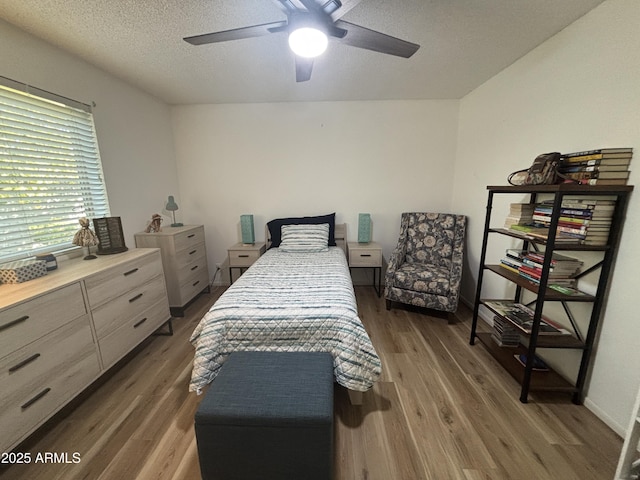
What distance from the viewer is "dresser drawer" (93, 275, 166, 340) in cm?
169

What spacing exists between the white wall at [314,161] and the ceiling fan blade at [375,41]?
1664 mm

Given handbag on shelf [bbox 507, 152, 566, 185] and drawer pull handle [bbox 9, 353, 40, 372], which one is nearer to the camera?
drawer pull handle [bbox 9, 353, 40, 372]

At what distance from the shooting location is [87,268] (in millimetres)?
1738

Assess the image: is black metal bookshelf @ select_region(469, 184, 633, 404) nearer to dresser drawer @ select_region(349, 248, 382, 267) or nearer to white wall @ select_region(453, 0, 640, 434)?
white wall @ select_region(453, 0, 640, 434)

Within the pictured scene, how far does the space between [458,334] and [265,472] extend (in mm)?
1984

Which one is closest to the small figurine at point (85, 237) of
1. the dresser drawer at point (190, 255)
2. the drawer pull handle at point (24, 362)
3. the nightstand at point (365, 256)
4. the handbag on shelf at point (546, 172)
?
the dresser drawer at point (190, 255)

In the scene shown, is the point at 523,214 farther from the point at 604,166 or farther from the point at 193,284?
the point at 193,284

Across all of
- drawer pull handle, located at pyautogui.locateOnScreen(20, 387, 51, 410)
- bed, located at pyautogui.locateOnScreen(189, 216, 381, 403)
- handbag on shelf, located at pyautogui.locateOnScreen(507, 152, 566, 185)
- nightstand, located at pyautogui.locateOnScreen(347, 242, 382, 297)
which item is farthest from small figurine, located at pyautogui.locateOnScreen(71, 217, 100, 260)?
handbag on shelf, located at pyautogui.locateOnScreen(507, 152, 566, 185)

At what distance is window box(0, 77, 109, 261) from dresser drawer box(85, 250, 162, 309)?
0.53 metres

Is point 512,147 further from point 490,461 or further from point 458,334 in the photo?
point 490,461

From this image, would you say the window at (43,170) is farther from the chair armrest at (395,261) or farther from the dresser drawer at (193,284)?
the chair armrest at (395,261)

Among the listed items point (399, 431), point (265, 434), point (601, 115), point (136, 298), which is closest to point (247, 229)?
point (136, 298)

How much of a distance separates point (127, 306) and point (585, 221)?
3.04m

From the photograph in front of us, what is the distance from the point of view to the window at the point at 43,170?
1605 mm
